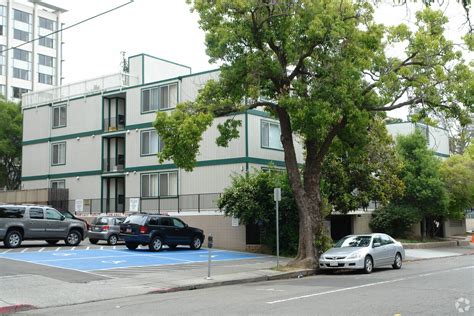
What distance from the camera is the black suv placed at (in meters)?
24.7

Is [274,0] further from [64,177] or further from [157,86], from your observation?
[64,177]

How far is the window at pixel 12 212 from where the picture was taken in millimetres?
24016

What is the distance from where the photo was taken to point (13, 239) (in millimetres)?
24422

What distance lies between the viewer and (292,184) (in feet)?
70.3

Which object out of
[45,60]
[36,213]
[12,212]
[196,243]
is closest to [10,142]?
[36,213]

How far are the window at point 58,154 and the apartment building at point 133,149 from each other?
7 centimetres

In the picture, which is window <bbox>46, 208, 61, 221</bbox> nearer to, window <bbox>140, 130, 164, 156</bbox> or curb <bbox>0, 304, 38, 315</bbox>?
window <bbox>140, 130, 164, 156</bbox>

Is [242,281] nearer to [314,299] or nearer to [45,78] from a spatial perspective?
[314,299]

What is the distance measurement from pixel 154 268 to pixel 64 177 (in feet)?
75.6

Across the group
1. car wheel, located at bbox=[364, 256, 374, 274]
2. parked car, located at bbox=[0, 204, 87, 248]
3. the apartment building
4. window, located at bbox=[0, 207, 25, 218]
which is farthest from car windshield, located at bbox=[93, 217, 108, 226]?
car wheel, located at bbox=[364, 256, 374, 274]

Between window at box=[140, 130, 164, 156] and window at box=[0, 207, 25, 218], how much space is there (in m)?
11.8

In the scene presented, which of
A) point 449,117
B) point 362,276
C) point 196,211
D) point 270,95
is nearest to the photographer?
point 362,276

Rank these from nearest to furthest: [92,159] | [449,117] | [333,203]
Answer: [449,117]
[333,203]
[92,159]

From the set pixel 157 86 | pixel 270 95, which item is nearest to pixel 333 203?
pixel 270 95
